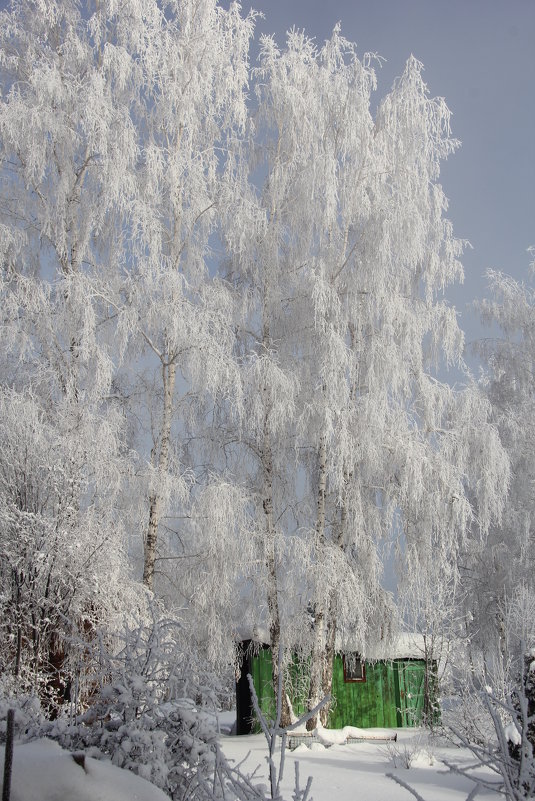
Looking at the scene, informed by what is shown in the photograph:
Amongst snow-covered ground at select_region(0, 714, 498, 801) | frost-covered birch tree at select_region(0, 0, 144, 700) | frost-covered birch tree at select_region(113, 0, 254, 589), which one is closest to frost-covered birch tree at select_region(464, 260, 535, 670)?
snow-covered ground at select_region(0, 714, 498, 801)

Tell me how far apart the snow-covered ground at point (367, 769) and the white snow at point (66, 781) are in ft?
20.0

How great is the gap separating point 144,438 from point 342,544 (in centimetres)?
413

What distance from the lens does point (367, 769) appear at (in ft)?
39.3

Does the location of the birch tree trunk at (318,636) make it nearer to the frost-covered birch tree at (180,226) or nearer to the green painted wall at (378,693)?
the frost-covered birch tree at (180,226)

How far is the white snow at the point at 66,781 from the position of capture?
8.32 feet

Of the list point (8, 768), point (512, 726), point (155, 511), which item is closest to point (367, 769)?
point (512, 726)

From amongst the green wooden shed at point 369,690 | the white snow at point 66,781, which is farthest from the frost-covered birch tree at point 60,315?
the green wooden shed at point 369,690

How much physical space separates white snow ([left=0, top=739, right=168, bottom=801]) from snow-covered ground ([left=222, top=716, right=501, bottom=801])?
6.08 meters

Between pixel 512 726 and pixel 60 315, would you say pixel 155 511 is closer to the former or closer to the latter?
pixel 60 315

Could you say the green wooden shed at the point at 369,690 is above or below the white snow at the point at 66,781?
below

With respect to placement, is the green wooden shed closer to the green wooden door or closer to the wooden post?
the green wooden door

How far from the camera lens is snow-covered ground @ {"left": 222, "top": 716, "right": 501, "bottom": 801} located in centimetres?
998

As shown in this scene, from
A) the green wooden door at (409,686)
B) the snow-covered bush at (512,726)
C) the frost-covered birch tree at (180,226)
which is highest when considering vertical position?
the frost-covered birch tree at (180,226)

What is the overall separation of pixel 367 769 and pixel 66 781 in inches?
414
